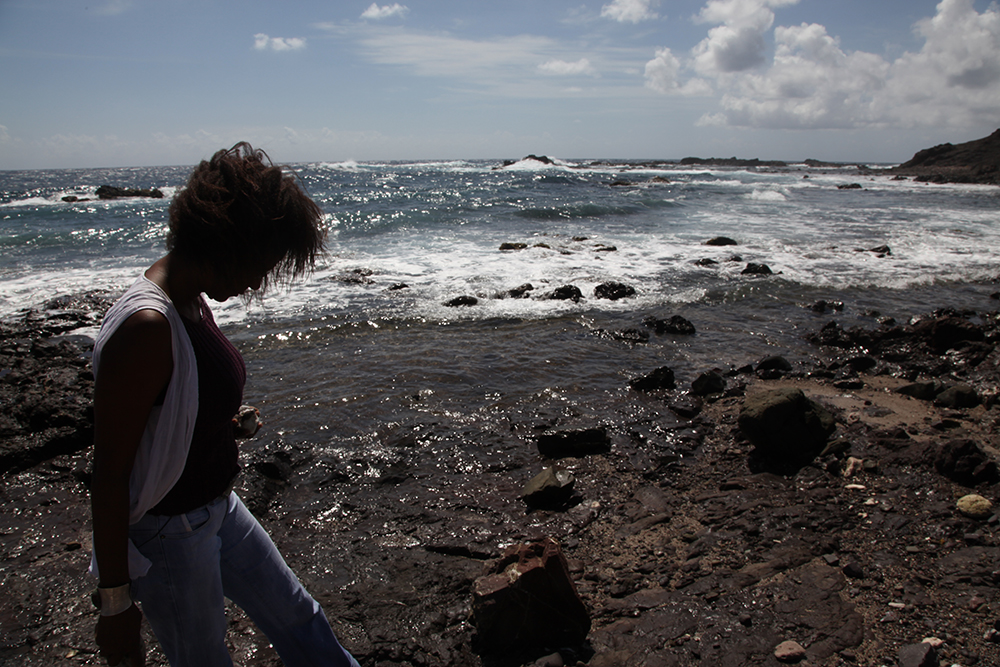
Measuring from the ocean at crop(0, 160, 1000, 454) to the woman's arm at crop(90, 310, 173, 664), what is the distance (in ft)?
1.48

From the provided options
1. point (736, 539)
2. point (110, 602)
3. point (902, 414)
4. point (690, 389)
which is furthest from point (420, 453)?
point (902, 414)

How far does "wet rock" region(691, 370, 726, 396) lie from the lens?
20.0 ft

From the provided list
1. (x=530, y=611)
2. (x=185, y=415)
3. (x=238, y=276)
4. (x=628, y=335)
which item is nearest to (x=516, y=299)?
(x=628, y=335)

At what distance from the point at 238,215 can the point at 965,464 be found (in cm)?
485

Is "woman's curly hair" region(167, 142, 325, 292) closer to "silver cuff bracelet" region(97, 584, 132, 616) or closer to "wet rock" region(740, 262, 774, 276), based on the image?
"silver cuff bracelet" region(97, 584, 132, 616)

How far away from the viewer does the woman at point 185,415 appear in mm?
1396

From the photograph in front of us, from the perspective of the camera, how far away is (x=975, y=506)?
3598 millimetres

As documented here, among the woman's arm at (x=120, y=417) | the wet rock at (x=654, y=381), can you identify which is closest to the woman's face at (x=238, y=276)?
the woman's arm at (x=120, y=417)

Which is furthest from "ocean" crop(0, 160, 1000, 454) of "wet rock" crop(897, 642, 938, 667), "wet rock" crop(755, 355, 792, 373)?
"wet rock" crop(897, 642, 938, 667)

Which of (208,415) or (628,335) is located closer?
(208,415)

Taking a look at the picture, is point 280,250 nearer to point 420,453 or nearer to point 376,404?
point 420,453

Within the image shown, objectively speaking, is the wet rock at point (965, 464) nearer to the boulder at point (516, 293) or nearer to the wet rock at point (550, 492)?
the wet rock at point (550, 492)

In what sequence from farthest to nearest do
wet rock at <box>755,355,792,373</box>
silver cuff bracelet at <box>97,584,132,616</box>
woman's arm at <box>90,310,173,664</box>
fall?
1. wet rock at <box>755,355,792,373</box>
2. silver cuff bracelet at <box>97,584,132,616</box>
3. woman's arm at <box>90,310,173,664</box>

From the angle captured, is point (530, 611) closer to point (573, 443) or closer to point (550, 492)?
point (550, 492)
